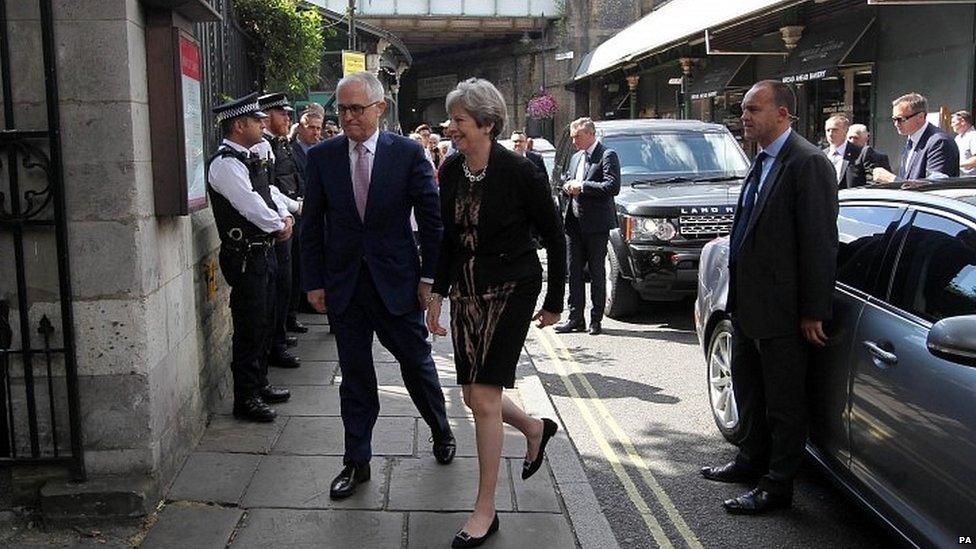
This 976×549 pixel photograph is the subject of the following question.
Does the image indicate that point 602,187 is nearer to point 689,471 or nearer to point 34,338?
point 689,471

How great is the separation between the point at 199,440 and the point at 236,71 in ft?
11.2

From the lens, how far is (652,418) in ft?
19.6

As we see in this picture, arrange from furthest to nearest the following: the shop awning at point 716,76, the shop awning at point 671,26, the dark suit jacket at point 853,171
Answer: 1. the shop awning at point 716,76
2. the shop awning at point 671,26
3. the dark suit jacket at point 853,171

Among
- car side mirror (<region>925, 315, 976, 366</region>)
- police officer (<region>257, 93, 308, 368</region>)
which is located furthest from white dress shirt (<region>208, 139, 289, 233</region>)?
Result: car side mirror (<region>925, 315, 976, 366</region>)

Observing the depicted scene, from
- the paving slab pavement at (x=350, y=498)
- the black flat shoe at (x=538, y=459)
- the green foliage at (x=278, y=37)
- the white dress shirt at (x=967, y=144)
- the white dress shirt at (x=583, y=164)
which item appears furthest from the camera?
the white dress shirt at (x=967, y=144)

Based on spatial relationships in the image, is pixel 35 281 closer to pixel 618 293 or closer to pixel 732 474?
pixel 732 474

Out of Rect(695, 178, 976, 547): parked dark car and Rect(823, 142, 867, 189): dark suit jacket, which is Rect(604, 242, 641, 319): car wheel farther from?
Rect(695, 178, 976, 547): parked dark car

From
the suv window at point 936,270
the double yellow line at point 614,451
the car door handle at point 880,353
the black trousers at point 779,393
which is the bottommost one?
the double yellow line at point 614,451

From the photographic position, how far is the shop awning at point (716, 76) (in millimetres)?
19156

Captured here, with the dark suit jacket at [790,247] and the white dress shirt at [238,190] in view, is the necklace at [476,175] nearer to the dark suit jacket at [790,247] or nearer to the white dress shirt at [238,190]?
the dark suit jacket at [790,247]

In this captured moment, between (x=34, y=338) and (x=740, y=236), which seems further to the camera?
(x=740, y=236)

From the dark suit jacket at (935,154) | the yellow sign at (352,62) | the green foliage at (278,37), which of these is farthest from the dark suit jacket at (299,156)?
the dark suit jacket at (935,154)

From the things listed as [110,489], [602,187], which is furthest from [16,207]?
[602,187]

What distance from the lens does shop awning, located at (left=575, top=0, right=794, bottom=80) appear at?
14445 millimetres
